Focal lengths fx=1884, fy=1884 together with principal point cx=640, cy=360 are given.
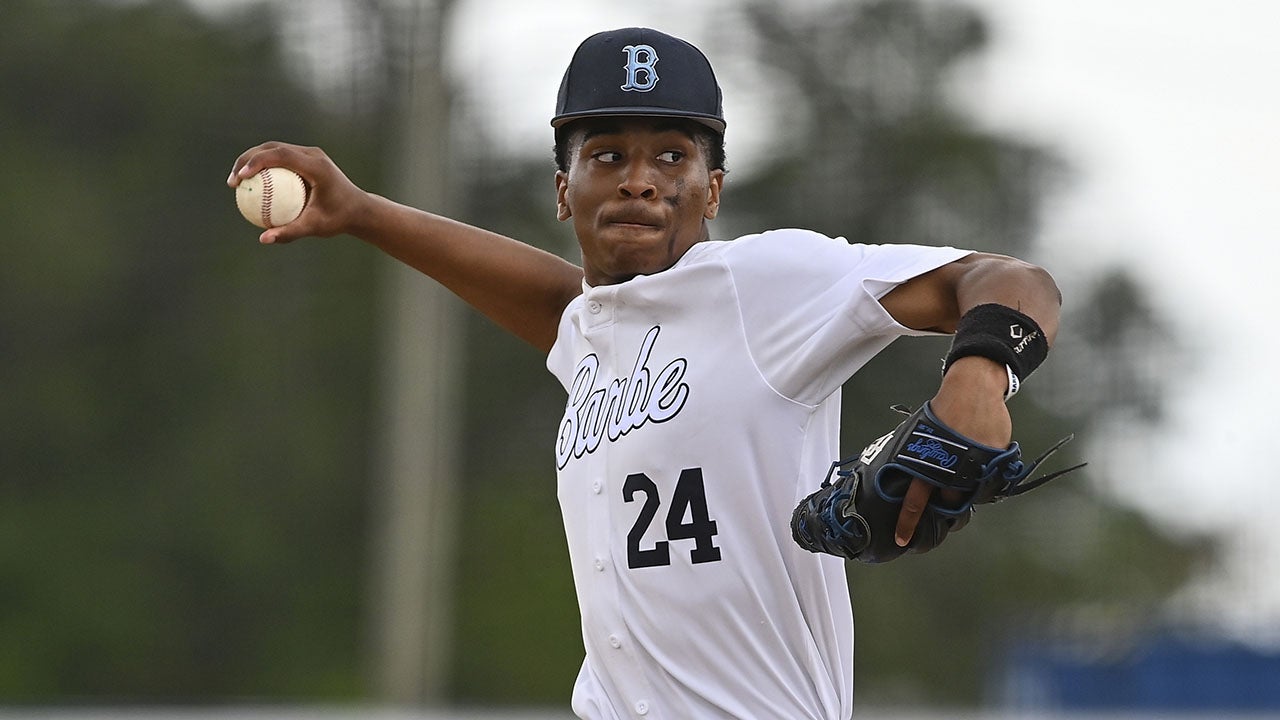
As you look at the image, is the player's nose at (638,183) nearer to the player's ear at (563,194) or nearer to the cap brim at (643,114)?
the cap brim at (643,114)

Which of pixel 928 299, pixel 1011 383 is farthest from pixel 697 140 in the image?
pixel 1011 383

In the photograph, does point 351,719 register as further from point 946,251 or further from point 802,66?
point 802,66

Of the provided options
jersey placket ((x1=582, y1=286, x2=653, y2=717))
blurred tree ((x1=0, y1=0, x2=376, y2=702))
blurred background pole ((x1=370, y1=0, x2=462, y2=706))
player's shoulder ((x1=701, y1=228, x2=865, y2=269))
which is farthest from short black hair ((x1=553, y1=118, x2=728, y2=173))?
blurred tree ((x1=0, y1=0, x2=376, y2=702))

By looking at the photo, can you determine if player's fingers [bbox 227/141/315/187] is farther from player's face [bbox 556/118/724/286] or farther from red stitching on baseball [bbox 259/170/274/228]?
player's face [bbox 556/118/724/286]

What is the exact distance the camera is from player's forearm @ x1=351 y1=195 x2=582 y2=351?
A: 4180mm

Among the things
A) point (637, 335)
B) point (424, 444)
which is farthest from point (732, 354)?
point (424, 444)

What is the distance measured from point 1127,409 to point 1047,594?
2.25 m

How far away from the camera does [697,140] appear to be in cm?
356

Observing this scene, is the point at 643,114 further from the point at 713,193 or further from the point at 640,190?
the point at 713,193

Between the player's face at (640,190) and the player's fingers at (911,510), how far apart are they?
0.88 metres

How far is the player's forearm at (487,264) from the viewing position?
418cm

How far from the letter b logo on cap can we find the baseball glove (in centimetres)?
88

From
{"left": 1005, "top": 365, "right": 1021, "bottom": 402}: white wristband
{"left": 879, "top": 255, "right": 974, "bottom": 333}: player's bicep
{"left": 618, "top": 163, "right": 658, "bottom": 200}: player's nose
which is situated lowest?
{"left": 1005, "top": 365, "right": 1021, "bottom": 402}: white wristband

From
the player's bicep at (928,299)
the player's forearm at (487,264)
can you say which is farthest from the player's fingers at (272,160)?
the player's bicep at (928,299)
